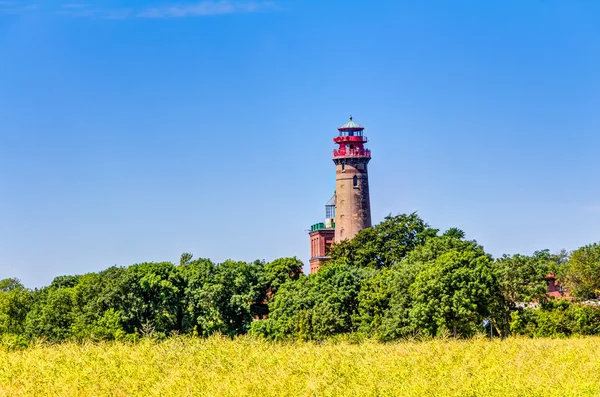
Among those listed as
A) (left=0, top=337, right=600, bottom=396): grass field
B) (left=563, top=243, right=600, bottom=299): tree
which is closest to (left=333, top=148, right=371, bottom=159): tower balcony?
(left=563, top=243, right=600, bottom=299): tree

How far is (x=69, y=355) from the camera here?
114 ft

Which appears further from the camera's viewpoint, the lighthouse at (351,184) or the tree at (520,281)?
the lighthouse at (351,184)

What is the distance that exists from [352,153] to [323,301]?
131 feet

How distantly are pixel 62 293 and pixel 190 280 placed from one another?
27.8 ft

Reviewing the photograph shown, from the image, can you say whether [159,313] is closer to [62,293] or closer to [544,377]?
[62,293]

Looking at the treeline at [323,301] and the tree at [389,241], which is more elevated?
the tree at [389,241]

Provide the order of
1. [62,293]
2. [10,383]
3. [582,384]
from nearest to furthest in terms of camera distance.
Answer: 1. [582,384]
2. [10,383]
3. [62,293]

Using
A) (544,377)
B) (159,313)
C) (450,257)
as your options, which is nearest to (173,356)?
(544,377)

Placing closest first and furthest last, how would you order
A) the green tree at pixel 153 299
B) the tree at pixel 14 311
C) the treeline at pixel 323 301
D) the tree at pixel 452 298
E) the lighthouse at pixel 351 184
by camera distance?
1. the tree at pixel 452 298
2. the treeline at pixel 323 301
3. the green tree at pixel 153 299
4. the tree at pixel 14 311
5. the lighthouse at pixel 351 184

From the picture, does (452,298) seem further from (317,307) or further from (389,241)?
(389,241)

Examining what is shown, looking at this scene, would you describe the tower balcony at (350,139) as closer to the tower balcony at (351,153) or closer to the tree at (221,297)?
the tower balcony at (351,153)

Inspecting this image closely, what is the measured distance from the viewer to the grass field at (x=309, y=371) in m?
27.2

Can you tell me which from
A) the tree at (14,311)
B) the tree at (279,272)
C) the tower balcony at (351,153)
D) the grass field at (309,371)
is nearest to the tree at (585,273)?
the tree at (279,272)

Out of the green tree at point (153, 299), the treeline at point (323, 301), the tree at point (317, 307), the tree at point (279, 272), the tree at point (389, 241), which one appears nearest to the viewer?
the treeline at point (323, 301)
